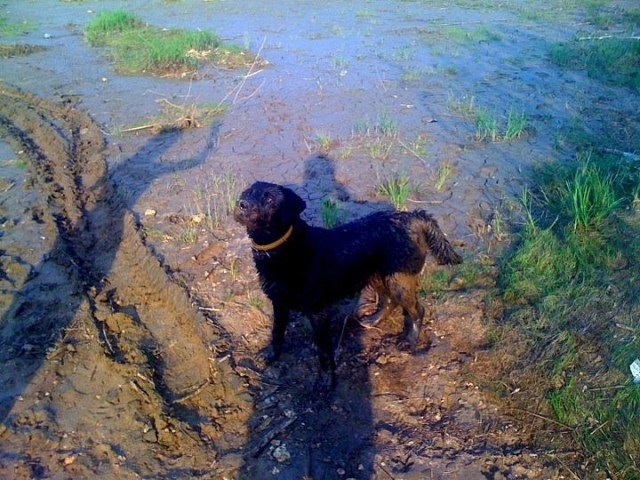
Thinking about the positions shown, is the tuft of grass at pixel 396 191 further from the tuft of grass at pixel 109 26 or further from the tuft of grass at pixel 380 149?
the tuft of grass at pixel 109 26

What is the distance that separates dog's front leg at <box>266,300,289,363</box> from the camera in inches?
157

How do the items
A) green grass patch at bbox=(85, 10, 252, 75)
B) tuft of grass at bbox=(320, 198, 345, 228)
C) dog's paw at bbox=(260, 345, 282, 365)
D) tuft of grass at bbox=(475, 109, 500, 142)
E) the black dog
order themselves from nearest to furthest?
the black dog < dog's paw at bbox=(260, 345, 282, 365) < tuft of grass at bbox=(320, 198, 345, 228) < tuft of grass at bbox=(475, 109, 500, 142) < green grass patch at bbox=(85, 10, 252, 75)

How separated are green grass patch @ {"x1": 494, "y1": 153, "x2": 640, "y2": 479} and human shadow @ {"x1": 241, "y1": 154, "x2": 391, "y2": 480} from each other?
1094mm

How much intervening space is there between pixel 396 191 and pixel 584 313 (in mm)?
2423

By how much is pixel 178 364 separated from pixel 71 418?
86 centimetres

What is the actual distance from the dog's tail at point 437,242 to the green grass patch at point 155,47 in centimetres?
850

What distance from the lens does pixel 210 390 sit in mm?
4016

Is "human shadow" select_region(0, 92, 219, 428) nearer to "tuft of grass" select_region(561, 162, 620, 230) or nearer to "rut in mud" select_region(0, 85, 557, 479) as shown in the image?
"rut in mud" select_region(0, 85, 557, 479)

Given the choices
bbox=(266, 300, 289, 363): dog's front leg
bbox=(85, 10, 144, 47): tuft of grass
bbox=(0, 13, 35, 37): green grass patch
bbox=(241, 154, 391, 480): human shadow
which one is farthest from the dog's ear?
bbox=(0, 13, 35, 37): green grass patch

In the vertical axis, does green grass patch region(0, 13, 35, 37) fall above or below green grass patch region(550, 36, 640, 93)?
below

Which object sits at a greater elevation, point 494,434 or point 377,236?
point 377,236

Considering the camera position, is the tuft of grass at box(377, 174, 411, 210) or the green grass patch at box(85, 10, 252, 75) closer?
the tuft of grass at box(377, 174, 411, 210)

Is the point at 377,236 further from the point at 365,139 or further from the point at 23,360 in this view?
the point at 365,139

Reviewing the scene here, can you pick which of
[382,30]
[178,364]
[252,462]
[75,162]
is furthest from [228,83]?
[252,462]
